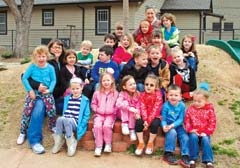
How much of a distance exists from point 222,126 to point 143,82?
4.68ft

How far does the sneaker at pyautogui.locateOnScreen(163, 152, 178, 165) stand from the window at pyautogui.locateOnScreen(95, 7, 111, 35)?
21185mm

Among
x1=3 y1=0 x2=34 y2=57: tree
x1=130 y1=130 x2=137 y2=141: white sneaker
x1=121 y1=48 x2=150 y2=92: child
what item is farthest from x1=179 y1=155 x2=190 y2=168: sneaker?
x1=3 y1=0 x2=34 y2=57: tree

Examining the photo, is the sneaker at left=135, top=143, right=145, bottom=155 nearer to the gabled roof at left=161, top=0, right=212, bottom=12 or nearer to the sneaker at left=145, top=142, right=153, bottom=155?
the sneaker at left=145, top=142, right=153, bottom=155

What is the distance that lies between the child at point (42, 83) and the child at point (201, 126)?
2041mm

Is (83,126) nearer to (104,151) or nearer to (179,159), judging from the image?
(104,151)

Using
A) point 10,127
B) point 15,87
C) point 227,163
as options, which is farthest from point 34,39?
point 227,163

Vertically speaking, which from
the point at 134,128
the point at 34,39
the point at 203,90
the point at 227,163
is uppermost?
the point at 34,39

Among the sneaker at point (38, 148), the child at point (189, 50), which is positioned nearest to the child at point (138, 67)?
the child at point (189, 50)

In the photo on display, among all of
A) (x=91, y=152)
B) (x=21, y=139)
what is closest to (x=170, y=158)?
(x=91, y=152)

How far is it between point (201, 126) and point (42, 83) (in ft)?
8.00

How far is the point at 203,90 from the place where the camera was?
19.7ft

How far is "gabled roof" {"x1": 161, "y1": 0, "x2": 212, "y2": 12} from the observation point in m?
28.3

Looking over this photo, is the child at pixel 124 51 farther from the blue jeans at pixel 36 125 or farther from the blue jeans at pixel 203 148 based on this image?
the blue jeans at pixel 203 148

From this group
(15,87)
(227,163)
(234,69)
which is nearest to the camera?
(227,163)
